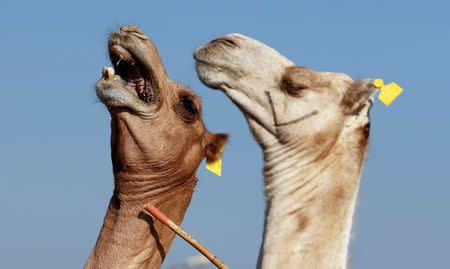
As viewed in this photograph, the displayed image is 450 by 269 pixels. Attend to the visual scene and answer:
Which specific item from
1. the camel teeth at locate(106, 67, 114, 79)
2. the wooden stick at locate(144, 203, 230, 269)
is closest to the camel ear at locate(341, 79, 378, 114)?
the wooden stick at locate(144, 203, 230, 269)

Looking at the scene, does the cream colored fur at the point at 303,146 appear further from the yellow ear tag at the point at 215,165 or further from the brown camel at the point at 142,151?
the yellow ear tag at the point at 215,165

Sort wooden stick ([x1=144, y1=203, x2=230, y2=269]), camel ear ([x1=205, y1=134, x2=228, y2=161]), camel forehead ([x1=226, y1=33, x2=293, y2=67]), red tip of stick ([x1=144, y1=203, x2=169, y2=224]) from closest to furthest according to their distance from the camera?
camel forehead ([x1=226, y1=33, x2=293, y2=67]) → wooden stick ([x1=144, y1=203, x2=230, y2=269]) → red tip of stick ([x1=144, y1=203, x2=169, y2=224]) → camel ear ([x1=205, y1=134, x2=228, y2=161])

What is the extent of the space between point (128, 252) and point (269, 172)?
10.00 feet

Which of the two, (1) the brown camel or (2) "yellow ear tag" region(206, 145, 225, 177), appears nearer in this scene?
(1) the brown camel

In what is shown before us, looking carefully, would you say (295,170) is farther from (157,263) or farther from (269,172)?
(157,263)

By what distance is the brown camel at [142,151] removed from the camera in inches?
308

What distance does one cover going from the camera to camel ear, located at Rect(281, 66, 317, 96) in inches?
198

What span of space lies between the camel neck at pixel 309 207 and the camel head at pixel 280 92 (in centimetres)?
13

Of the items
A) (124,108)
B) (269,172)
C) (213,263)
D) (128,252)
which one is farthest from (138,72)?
(269,172)

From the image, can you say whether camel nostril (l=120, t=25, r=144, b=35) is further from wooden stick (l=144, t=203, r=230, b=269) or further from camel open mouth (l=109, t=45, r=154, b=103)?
wooden stick (l=144, t=203, r=230, b=269)

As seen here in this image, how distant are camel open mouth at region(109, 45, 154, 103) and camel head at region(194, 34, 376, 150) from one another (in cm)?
269

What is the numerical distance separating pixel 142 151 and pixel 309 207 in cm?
342

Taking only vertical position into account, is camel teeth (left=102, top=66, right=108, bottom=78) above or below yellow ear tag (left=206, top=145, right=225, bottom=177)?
above

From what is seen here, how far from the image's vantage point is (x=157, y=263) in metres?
7.94
